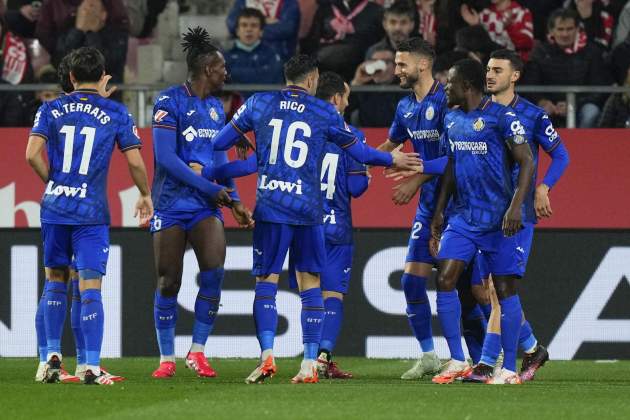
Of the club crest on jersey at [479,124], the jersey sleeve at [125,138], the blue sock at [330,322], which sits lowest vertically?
the blue sock at [330,322]

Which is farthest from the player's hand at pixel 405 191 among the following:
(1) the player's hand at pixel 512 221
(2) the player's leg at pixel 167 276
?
(2) the player's leg at pixel 167 276

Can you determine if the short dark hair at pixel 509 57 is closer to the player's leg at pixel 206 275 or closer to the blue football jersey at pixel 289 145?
the blue football jersey at pixel 289 145

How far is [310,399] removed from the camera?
8.98 meters

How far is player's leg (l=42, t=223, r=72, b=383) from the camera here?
33.2 ft

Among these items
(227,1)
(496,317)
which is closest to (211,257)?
(496,317)

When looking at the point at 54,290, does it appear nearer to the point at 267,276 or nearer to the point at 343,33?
the point at 267,276

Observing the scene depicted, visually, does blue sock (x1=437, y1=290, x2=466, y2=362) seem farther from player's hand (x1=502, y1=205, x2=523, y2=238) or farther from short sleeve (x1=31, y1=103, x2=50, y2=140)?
short sleeve (x1=31, y1=103, x2=50, y2=140)

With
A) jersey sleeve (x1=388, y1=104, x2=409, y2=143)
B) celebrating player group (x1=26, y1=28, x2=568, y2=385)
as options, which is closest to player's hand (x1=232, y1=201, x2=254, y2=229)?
celebrating player group (x1=26, y1=28, x2=568, y2=385)

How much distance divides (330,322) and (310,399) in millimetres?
2464

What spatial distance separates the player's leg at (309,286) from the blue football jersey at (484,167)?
96 centimetres

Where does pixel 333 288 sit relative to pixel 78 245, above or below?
below

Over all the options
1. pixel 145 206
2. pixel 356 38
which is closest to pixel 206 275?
pixel 145 206

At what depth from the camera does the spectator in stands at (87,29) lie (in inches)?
616

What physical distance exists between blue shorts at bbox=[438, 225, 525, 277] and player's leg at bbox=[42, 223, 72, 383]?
97.3 inches
